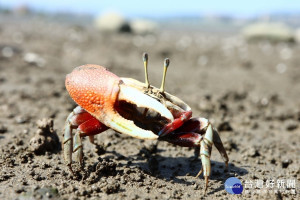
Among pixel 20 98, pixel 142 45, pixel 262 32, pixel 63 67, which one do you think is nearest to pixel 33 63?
pixel 63 67

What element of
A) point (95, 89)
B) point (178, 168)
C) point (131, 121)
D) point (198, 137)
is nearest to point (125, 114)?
point (131, 121)

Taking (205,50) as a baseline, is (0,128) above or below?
below

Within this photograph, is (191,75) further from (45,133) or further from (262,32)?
(262,32)

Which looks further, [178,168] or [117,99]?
[178,168]

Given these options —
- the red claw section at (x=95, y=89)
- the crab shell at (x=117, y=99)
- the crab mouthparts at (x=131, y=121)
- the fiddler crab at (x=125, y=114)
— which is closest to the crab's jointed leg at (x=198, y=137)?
the fiddler crab at (x=125, y=114)

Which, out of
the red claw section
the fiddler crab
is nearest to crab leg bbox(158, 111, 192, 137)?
the fiddler crab

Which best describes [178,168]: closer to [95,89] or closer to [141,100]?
[141,100]

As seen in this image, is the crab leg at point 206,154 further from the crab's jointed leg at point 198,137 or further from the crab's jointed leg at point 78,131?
the crab's jointed leg at point 78,131
